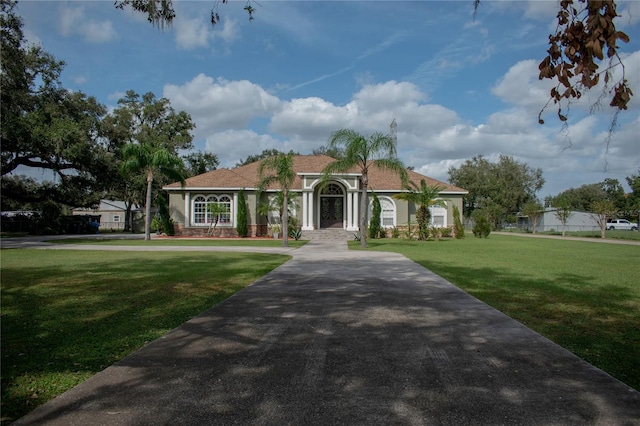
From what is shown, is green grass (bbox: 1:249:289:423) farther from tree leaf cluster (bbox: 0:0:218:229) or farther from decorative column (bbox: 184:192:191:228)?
decorative column (bbox: 184:192:191:228)

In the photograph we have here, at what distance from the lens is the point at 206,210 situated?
30625 millimetres

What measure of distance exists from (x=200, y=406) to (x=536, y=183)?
223 feet

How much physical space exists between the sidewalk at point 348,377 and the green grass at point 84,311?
32cm

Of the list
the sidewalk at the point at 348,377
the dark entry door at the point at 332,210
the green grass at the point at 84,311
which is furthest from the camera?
the dark entry door at the point at 332,210

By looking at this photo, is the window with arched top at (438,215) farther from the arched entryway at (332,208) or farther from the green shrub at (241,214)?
the green shrub at (241,214)

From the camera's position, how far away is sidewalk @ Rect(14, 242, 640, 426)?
3100 mm

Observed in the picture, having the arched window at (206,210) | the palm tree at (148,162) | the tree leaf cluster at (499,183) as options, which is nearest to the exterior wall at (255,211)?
the arched window at (206,210)

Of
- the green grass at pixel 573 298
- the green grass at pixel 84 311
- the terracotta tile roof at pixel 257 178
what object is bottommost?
the green grass at pixel 573 298

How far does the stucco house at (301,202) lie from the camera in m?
29.8

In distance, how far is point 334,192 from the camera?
32.7 m

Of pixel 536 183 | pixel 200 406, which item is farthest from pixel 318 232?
pixel 536 183

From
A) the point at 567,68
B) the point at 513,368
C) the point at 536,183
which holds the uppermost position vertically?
the point at 536,183

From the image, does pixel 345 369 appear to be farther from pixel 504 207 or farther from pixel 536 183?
pixel 536 183

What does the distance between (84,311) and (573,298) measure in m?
8.50
